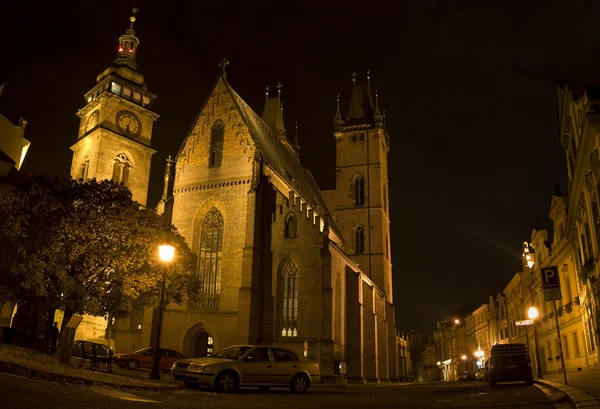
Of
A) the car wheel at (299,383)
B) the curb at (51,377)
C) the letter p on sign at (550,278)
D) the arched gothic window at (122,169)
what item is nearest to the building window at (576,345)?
the letter p on sign at (550,278)

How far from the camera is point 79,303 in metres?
21.0

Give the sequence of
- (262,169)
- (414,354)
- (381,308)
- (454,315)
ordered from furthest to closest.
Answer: (414,354)
(454,315)
(381,308)
(262,169)

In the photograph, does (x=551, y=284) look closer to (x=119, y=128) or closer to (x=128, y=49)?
(x=119, y=128)

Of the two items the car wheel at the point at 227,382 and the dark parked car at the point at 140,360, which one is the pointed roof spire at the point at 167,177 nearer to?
the dark parked car at the point at 140,360

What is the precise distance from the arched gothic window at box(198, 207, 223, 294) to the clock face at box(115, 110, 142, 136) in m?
20.4

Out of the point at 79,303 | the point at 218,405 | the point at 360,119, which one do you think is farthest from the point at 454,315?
the point at 218,405

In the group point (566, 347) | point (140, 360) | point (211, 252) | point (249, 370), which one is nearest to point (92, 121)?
point (211, 252)

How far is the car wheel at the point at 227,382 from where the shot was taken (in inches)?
592

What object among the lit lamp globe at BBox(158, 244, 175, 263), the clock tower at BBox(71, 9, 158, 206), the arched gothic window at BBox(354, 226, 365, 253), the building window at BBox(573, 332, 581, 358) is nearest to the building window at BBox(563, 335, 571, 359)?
the building window at BBox(573, 332, 581, 358)

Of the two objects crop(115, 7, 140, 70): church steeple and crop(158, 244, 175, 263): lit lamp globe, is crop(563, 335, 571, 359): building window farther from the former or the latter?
crop(115, 7, 140, 70): church steeple

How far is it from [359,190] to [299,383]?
139 feet

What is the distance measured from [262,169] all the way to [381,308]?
18416 mm

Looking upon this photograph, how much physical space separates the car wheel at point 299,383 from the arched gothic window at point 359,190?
41.2m

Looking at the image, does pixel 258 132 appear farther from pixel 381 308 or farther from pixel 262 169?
pixel 381 308
